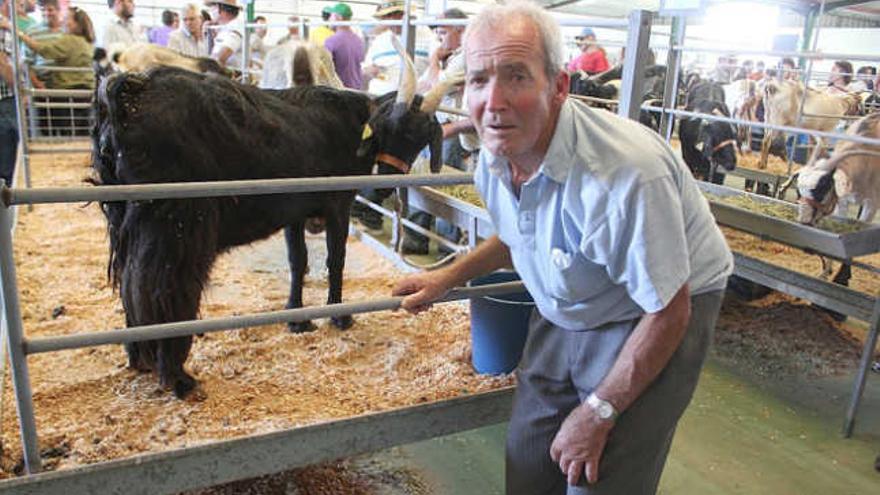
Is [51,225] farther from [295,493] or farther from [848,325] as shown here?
[848,325]

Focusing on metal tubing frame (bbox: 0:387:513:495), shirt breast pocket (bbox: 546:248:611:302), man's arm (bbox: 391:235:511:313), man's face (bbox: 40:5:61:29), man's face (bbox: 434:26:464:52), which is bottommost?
metal tubing frame (bbox: 0:387:513:495)

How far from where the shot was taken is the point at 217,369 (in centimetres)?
330

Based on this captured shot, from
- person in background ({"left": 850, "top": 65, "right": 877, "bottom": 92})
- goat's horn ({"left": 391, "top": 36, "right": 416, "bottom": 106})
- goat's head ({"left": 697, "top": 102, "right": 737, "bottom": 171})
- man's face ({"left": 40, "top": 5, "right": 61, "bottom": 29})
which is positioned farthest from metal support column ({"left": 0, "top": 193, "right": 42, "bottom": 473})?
person in background ({"left": 850, "top": 65, "right": 877, "bottom": 92})

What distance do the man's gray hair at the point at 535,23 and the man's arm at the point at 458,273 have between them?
2.27ft

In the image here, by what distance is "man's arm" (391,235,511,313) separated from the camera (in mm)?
2150

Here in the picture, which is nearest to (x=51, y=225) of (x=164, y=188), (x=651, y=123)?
(x=164, y=188)

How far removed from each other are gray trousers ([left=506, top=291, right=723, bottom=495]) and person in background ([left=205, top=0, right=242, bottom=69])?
697 centimetres

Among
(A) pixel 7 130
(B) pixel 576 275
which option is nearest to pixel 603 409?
(B) pixel 576 275

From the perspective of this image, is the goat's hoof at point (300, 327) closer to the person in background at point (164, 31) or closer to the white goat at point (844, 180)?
the white goat at point (844, 180)

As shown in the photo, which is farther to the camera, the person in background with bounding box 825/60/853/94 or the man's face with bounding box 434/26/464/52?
the person in background with bounding box 825/60/853/94

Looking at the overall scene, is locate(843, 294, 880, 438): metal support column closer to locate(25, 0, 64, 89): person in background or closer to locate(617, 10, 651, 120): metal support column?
locate(617, 10, 651, 120): metal support column

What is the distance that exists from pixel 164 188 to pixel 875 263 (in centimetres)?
674

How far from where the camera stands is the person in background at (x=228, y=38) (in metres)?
8.07

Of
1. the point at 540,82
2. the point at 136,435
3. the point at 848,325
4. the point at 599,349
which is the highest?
the point at 540,82
